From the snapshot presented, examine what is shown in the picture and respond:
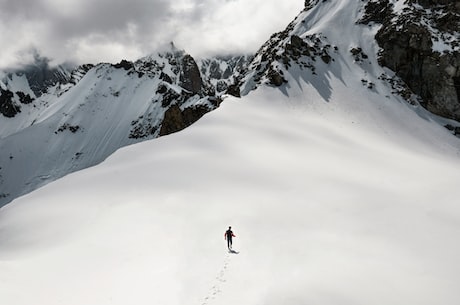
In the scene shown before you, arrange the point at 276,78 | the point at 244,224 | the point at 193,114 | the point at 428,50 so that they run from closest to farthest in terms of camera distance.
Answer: the point at 244,224
the point at 276,78
the point at 428,50
the point at 193,114

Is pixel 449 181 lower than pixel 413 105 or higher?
lower

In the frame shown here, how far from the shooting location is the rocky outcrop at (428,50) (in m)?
65.6

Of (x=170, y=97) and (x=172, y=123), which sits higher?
(x=170, y=97)

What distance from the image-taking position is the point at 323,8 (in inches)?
3620

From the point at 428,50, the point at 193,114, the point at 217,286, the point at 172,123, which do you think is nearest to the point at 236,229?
the point at 217,286

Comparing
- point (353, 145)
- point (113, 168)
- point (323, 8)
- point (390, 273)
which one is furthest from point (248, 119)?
point (323, 8)

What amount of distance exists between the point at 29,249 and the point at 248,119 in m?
34.0

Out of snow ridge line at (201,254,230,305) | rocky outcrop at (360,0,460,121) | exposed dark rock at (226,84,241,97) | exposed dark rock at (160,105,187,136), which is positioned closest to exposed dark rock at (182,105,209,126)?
exposed dark rock at (160,105,187,136)

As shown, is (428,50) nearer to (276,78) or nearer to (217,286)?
(276,78)

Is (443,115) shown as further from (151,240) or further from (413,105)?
(151,240)

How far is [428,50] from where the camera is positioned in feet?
226

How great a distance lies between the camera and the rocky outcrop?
65.6 m

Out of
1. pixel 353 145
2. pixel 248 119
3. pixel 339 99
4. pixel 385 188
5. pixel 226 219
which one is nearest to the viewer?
pixel 226 219

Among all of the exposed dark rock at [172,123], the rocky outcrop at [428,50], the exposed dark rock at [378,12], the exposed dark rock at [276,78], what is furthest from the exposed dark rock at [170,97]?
the rocky outcrop at [428,50]
